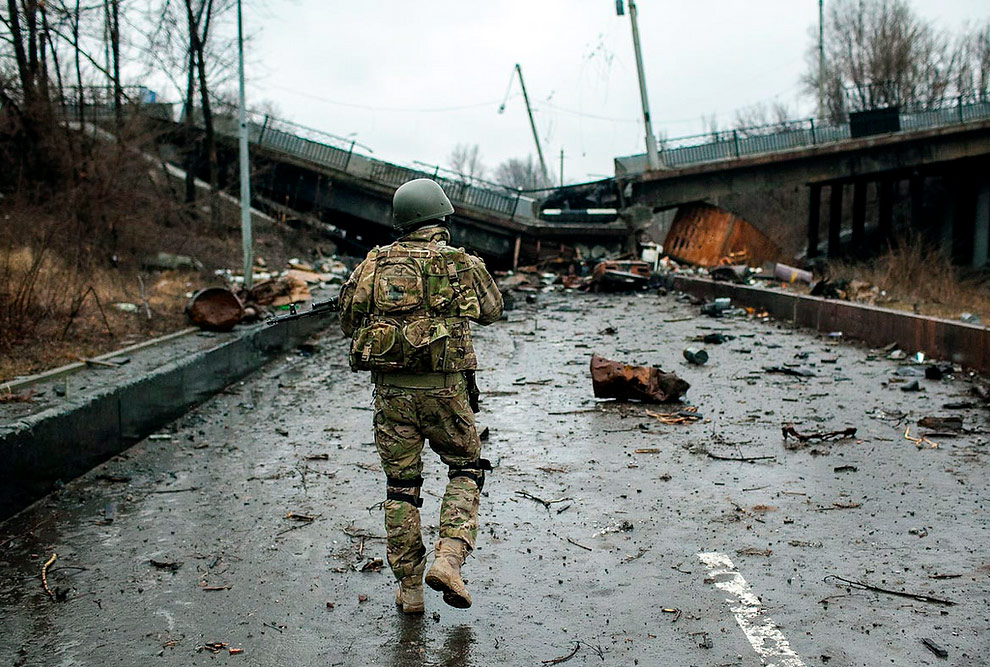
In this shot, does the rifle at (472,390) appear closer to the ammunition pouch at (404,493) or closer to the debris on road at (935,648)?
the ammunition pouch at (404,493)

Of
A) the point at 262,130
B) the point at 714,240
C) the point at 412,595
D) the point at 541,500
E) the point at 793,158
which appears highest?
the point at 262,130

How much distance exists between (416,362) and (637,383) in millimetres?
5424

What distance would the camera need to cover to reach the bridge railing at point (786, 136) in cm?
3644

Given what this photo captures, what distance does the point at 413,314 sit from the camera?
14.4 feet

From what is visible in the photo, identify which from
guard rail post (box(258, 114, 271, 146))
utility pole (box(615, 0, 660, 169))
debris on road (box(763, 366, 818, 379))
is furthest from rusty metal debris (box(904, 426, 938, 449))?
guard rail post (box(258, 114, 271, 146))

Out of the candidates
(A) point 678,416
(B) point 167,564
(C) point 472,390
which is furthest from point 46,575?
(A) point 678,416

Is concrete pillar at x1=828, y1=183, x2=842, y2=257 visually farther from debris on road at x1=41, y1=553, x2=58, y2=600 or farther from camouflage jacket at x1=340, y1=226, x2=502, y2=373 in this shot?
debris on road at x1=41, y1=553, x2=58, y2=600

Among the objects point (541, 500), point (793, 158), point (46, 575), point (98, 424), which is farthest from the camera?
point (793, 158)

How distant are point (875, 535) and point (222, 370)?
8.49 meters

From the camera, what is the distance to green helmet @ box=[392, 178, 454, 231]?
177 inches

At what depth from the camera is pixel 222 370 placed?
38.5 feet

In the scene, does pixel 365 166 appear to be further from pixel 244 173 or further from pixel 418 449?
pixel 418 449

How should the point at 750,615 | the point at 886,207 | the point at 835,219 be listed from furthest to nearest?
the point at 835,219 < the point at 886,207 < the point at 750,615

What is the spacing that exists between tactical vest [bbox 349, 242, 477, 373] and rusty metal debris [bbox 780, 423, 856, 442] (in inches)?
162
